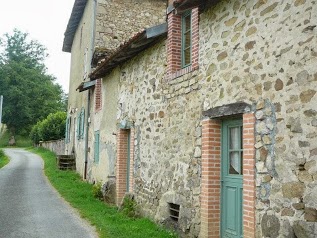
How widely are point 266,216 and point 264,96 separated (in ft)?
5.44

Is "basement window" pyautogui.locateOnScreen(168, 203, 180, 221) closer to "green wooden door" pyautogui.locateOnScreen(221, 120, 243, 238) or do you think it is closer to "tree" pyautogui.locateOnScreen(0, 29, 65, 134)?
"green wooden door" pyautogui.locateOnScreen(221, 120, 243, 238)

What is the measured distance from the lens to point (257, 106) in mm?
5316

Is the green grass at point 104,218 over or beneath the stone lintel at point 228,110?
beneath

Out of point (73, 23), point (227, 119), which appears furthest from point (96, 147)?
point (73, 23)

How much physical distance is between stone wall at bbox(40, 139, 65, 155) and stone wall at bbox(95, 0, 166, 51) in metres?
11.2

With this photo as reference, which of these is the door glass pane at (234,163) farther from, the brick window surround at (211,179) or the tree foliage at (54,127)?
the tree foliage at (54,127)

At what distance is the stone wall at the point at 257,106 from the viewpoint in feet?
14.8

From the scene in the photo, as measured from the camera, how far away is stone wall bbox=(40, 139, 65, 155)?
84.7ft

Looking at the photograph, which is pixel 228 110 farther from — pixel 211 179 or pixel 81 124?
pixel 81 124

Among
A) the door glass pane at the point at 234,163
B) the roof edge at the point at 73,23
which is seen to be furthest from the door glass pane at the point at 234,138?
the roof edge at the point at 73,23

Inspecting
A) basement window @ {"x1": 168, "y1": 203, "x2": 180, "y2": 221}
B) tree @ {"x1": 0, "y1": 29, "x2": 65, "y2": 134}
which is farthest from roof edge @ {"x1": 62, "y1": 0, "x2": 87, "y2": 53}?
tree @ {"x1": 0, "y1": 29, "x2": 65, "y2": 134}

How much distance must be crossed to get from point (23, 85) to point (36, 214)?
4062cm

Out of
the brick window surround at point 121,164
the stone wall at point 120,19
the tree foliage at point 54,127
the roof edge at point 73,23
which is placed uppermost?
the roof edge at point 73,23

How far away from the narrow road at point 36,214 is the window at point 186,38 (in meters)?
4.09
